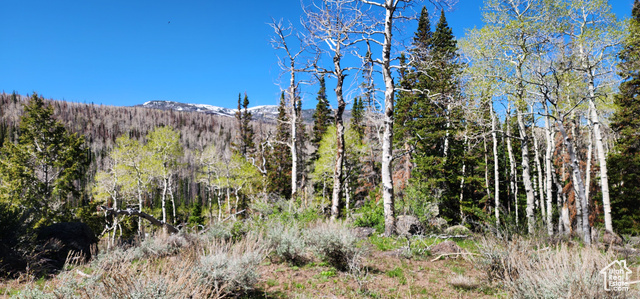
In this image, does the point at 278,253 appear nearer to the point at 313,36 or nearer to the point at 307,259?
the point at 307,259

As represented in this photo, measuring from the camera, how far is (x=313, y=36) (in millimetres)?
10547

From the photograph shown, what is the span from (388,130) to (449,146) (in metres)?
14.6

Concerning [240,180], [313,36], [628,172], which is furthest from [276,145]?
[628,172]

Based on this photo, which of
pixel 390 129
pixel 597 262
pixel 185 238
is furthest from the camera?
pixel 390 129

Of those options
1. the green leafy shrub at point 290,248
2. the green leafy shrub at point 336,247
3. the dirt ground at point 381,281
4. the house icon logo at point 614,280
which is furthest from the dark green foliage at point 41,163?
the house icon logo at point 614,280

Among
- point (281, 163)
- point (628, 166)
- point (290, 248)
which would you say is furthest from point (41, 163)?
point (628, 166)

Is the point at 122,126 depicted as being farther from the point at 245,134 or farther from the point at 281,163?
the point at 281,163

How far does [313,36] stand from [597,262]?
389 inches

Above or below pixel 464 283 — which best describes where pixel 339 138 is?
above

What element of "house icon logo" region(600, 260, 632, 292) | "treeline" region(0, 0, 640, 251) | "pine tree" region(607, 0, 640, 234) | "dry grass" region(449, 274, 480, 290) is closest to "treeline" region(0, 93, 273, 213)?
"treeline" region(0, 0, 640, 251)

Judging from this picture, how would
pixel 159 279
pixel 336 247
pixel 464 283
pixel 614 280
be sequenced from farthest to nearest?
pixel 336 247, pixel 464 283, pixel 614 280, pixel 159 279

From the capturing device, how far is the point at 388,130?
8625 mm

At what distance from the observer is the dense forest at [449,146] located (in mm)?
9383

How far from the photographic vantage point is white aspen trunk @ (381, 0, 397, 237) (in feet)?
28.1
